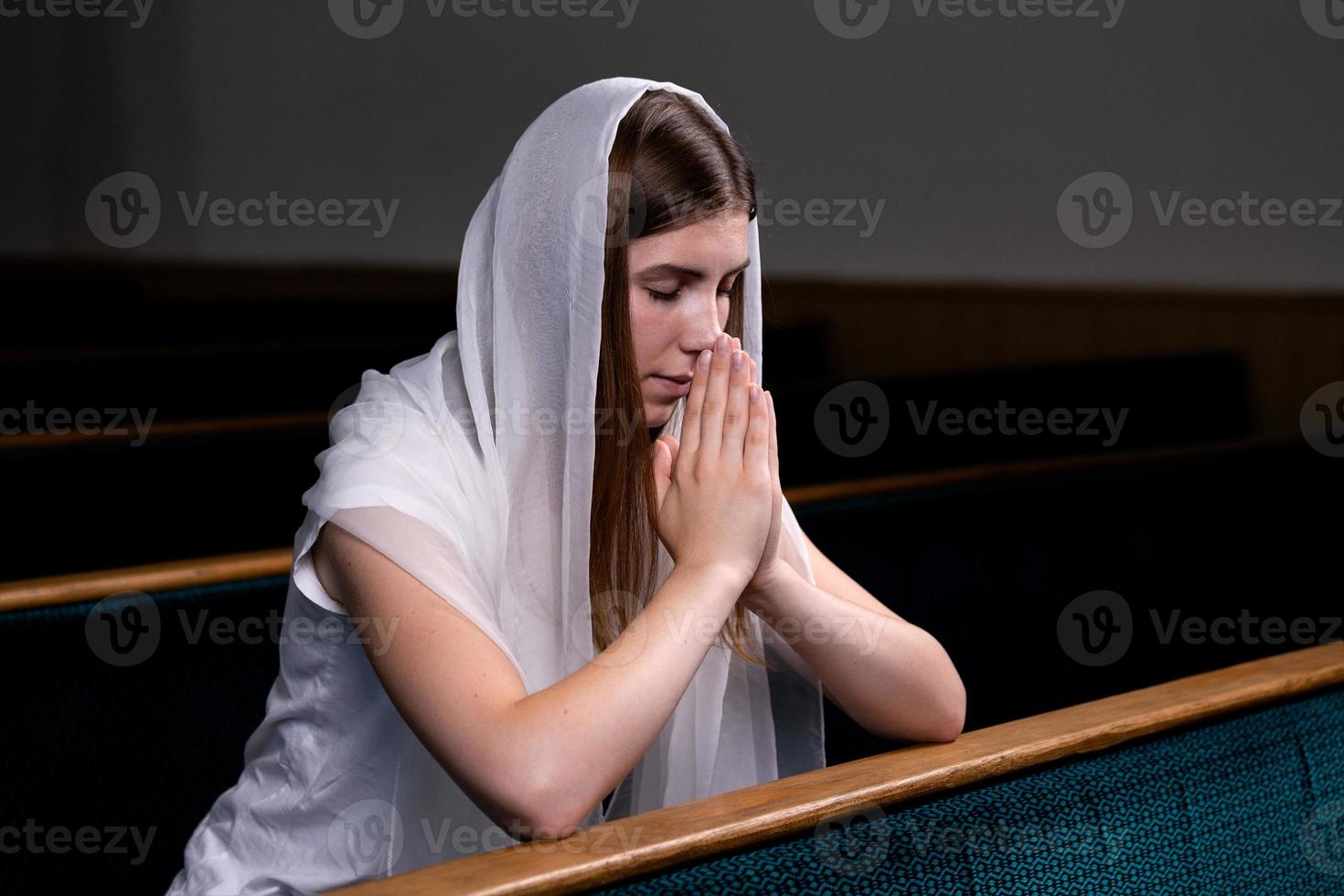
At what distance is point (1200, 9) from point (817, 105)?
102cm

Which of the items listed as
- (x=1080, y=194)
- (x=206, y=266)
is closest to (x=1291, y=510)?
(x=1080, y=194)

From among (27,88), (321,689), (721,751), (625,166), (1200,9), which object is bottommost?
(721,751)

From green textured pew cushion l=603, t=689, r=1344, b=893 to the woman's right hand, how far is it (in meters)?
0.27

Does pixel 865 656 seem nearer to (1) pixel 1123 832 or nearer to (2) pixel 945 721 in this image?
(2) pixel 945 721

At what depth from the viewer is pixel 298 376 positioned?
126 inches

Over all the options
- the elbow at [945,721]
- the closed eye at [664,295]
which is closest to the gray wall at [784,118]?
the closed eye at [664,295]

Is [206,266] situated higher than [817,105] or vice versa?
[817,105]

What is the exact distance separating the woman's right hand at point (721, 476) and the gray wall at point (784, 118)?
2.23 meters

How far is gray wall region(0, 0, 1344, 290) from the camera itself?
3.03 meters

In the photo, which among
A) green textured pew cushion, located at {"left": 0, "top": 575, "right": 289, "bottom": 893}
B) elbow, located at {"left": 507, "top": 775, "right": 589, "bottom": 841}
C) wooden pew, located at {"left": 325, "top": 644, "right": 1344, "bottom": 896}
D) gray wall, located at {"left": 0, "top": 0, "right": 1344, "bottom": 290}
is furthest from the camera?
gray wall, located at {"left": 0, "top": 0, "right": 1344, "bottom": 290}

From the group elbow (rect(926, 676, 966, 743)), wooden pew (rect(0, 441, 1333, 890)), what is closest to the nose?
elbow (rect(926, 676, 966, 743))

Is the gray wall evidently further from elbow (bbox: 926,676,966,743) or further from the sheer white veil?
elbow (bbox: 926,676,966,743)

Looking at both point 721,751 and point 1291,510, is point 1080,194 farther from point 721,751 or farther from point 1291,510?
point 721,751

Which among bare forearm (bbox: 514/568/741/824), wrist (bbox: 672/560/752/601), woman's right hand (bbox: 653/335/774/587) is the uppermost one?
woman's right hand (bbox: 653/335/774/587)
